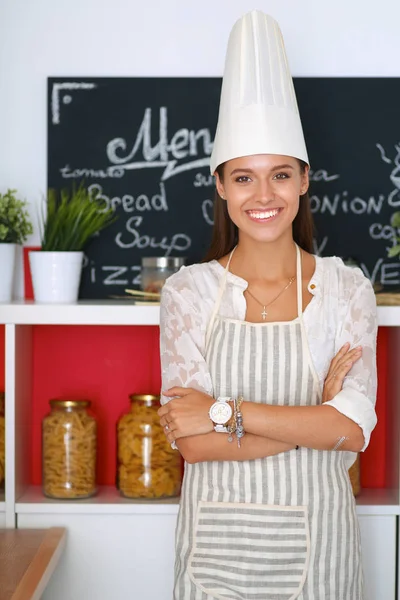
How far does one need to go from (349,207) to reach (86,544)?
3.31ft

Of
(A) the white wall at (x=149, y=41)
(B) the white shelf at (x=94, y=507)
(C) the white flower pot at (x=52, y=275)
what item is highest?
(A) the white wall at (x=149, y=41)

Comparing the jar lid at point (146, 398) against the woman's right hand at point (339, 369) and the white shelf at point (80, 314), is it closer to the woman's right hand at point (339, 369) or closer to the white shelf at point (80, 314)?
the white shelf at point (80, 314)

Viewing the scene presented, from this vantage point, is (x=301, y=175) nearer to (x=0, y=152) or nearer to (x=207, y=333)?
(x=207, y=333)

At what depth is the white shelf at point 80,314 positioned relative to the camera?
1.95 metres

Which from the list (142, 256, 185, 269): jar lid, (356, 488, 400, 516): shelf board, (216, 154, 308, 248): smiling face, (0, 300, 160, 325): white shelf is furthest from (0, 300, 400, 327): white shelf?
(356, 488, 400, 516): shelf board

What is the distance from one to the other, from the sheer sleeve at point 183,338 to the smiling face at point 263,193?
0.53 feet

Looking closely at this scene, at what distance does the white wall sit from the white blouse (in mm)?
702

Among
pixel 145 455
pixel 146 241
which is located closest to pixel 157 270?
pixel 146 241

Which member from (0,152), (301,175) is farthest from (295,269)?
(0,152)

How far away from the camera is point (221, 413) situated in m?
1.51

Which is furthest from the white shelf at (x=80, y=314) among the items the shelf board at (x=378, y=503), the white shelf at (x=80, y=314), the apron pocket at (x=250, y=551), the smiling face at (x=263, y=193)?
the shelf board at (x=378, y=503)

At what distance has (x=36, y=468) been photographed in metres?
2.22

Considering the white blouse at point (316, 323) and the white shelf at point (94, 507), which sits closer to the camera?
the white blouse at point (316, 323)

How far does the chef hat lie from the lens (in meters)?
1.62
